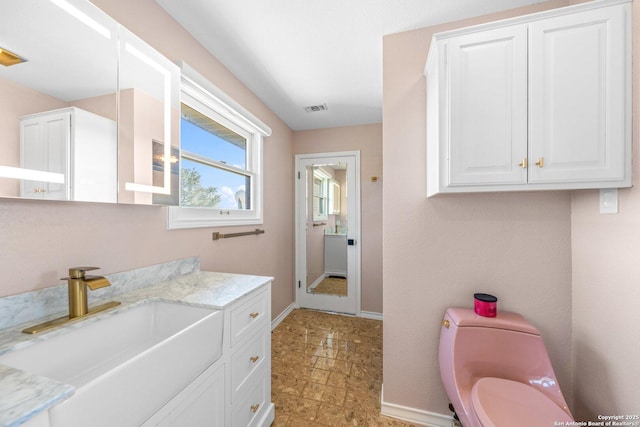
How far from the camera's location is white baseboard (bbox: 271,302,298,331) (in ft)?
9.05

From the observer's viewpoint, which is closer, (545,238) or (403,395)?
(545,238)

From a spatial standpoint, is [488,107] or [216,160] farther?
[216,160]

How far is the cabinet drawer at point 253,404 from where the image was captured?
1.20m

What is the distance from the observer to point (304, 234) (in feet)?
11.0

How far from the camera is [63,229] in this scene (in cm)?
100

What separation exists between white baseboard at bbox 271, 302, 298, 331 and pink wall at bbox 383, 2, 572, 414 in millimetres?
1515

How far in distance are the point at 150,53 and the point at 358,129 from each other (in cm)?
239

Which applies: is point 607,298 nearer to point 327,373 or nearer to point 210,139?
point 327,373

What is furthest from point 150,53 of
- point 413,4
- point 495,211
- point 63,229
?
point 495,211

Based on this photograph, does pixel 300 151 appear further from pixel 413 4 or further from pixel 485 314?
pixel 485 314

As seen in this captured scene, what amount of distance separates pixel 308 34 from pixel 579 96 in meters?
1.54

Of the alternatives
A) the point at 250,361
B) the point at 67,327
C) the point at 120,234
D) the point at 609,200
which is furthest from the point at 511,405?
the point at 120,234

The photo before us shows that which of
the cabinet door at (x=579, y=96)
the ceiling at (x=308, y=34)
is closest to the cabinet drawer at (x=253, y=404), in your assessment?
the cabinet door at (x=579, y=96)

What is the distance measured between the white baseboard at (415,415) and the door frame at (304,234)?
1507mm
